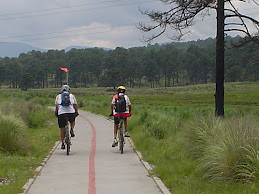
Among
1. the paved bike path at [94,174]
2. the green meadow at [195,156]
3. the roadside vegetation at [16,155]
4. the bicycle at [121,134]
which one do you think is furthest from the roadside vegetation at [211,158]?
the roadside vegetation at [16,155]

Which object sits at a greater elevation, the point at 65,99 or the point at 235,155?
the point at 65,99

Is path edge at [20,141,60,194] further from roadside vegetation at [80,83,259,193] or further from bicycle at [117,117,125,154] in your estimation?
roadside vegetation at [80,83,259,193]

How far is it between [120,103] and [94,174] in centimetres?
341

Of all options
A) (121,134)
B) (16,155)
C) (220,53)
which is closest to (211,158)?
(121,134)

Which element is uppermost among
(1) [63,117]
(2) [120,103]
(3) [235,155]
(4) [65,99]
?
(4) [65,99]

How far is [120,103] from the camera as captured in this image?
11.0 metres

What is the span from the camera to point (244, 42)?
13.9 meters

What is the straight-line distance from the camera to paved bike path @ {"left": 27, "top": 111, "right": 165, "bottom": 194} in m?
6.71

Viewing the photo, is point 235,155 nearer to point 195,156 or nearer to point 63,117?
point 195,156

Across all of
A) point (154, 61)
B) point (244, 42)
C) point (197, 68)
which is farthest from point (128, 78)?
point (244, 42)

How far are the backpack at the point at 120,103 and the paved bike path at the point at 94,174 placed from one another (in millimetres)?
1311

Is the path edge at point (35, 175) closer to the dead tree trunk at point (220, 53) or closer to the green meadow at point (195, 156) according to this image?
the green meadow at point (195, 156)

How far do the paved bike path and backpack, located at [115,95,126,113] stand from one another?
51.6 inches

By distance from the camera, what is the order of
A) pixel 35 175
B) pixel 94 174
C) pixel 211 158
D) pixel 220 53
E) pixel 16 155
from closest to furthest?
pixel 211 158 → pixel 35 175 → pixel 94 174 → pixel 16 155 → pixel 220 53
